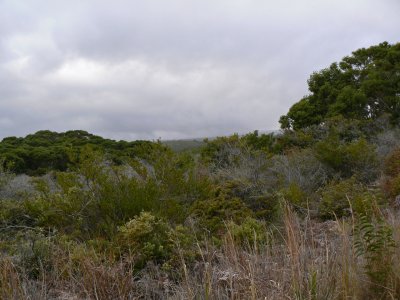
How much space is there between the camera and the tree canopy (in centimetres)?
2406

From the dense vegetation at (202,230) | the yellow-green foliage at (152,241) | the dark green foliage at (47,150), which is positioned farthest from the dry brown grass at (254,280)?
the dark green foliage at (47,150)

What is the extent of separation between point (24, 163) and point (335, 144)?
19.4 meters

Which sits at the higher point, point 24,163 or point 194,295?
point 24,163

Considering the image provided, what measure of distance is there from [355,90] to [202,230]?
776 inches

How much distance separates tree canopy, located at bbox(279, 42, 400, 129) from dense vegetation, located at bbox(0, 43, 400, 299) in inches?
344

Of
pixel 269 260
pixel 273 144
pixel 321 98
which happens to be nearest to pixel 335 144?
pixel 273 144

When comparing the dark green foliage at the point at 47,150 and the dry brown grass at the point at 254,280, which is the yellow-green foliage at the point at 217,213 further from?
the dark green foliage at the point at 47,150

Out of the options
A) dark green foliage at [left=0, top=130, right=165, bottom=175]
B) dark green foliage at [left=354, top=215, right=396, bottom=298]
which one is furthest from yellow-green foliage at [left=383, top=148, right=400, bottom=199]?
dark green foliage at [left=0, top=130, right=165, bottom=175]

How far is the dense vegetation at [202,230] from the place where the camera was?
11.8ft

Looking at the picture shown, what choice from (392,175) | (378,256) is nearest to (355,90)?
(392,175)

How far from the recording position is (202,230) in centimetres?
700

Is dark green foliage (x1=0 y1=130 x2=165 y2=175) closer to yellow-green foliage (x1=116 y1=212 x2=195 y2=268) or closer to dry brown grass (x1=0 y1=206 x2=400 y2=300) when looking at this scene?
yellow-green foliage (x1=116 y1=212 x2=195 y2=268)

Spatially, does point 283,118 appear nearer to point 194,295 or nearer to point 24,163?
point 24,163

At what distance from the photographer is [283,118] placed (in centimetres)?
2788
